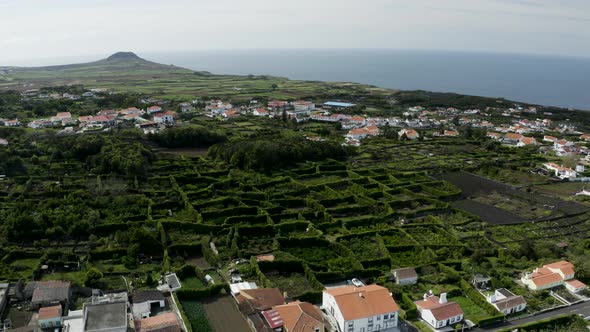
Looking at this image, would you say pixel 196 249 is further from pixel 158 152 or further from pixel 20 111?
pixel 20 111

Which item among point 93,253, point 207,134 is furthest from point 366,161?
point 93,253

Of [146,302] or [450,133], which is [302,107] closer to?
[450,133]

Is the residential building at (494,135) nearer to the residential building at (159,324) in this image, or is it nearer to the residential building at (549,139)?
the residential building at (549,139)

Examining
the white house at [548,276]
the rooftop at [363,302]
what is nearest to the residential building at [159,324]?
the rooftop at [363,302]

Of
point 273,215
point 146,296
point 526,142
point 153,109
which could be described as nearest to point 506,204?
point 273,215

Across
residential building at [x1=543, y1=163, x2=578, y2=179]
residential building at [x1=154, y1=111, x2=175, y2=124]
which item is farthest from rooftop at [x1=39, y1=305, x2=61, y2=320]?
residential building at [x1=154, y1=111, x2=175, y2=124]

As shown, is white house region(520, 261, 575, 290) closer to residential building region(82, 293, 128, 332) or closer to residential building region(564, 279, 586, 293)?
residential building region(564, 279, 586, 293)
